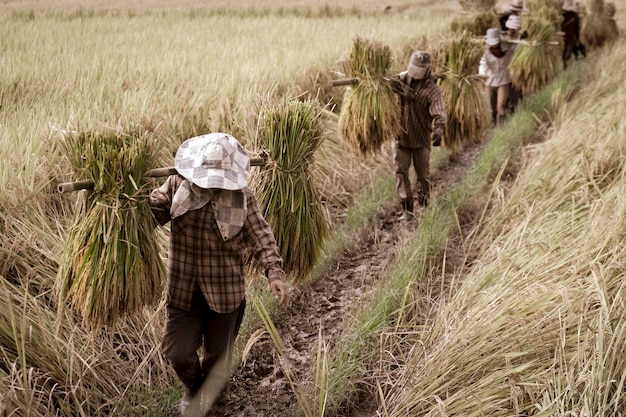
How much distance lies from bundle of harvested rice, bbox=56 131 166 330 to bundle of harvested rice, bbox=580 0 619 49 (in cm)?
1115

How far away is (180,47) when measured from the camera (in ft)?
21.1

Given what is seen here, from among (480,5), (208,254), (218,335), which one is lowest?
(218,335)

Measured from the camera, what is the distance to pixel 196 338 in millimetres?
2535

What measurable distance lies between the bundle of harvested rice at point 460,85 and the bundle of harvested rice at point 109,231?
3.37 m

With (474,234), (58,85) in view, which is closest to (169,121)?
(58,85)

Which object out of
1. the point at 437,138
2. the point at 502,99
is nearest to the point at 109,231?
the point at 437,138

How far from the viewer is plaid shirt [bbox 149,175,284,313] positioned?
2400mm

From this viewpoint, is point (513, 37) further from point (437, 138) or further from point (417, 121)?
point (437, 138)

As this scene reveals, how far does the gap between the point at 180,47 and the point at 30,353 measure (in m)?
4.51

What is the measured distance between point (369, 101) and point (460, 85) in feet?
4.11

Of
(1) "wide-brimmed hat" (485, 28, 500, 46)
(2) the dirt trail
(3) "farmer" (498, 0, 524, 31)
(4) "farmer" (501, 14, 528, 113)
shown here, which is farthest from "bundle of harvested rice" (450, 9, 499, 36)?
(2) the dirt trail

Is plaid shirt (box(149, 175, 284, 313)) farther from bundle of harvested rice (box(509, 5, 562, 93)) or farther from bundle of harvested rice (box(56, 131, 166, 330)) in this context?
bundle of harvested rice (box(509, 5, 562, 93))

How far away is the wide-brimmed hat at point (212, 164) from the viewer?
7.43 ft

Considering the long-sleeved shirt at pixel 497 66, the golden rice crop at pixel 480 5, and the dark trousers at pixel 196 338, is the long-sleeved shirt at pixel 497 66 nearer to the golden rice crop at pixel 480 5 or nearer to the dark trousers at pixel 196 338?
the golden rice crop at pixel 480 5
